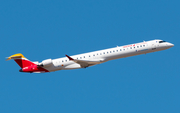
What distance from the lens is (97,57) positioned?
3064 cm

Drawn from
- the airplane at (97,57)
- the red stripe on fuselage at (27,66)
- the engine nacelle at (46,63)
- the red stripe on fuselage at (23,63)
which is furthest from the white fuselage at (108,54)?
the red stripe on fuselage at (23,63)

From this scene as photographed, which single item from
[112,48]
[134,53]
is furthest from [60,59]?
[134,53]

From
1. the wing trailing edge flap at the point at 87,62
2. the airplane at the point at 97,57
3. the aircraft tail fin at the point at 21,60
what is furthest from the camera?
the aircraft tail fin at the point at 21,60

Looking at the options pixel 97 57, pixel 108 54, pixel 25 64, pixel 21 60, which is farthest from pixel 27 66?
pixel 108 54

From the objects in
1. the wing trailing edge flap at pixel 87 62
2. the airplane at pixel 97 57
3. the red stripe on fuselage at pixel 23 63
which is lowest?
A: the wing trailing edge flap at pixel 87 62

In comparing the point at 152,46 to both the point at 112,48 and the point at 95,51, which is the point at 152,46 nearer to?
the point at 112,48

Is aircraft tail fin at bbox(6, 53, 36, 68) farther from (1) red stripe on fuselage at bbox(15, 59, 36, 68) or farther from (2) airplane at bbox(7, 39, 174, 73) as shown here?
(2) airplane at bbox(7, 39, 174, 73)

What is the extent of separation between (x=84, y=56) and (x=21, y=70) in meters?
9.52

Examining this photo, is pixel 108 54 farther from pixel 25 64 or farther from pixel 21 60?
pixel 21 60

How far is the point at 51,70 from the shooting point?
31.2 meters

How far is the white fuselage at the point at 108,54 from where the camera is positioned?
30547 mm

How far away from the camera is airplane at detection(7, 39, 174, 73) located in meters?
30.5

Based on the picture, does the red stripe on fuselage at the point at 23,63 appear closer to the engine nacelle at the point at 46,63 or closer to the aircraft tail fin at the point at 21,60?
the aircraft tail fin at the point at 21,60

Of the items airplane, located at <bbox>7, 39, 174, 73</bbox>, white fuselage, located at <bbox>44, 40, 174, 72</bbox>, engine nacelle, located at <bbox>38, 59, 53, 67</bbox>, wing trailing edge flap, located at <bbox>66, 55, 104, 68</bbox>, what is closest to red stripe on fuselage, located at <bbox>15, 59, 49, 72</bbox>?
airplane, located at <bbox>7, 39, 174, 73</bbox>
